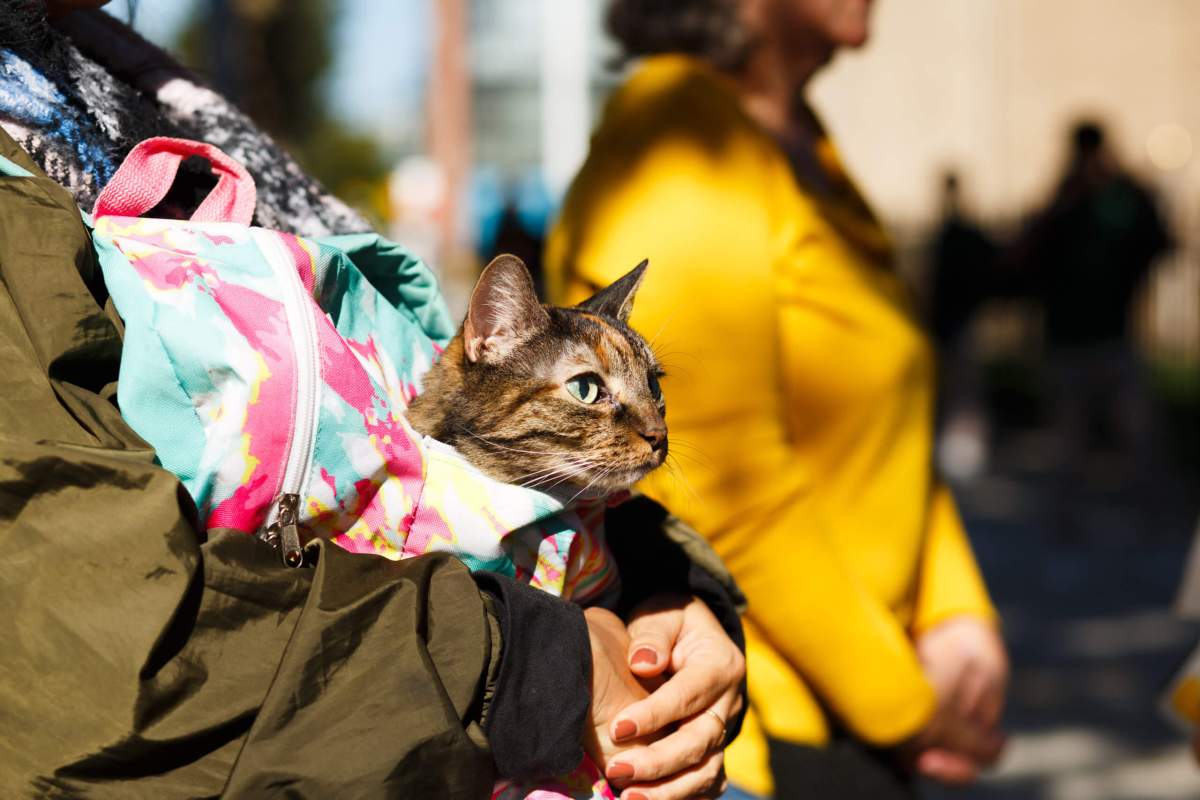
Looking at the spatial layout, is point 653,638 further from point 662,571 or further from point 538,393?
point 538,393

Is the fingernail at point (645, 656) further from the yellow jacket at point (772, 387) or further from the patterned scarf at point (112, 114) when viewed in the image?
the patterned scarf at point (112, 114)

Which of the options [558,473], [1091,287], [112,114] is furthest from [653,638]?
[1091,287]

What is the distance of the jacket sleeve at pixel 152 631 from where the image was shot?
1097 mm

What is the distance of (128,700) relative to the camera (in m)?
1.09

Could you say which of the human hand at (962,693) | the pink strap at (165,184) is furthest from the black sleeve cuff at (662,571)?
the human hand at (962,693)

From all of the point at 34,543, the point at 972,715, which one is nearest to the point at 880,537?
the point at 972,715

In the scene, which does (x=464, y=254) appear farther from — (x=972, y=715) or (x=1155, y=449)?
(x=972, y=715)

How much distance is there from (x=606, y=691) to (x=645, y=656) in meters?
0.10

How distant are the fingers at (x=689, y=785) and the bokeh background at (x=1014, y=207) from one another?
1551 millimetres

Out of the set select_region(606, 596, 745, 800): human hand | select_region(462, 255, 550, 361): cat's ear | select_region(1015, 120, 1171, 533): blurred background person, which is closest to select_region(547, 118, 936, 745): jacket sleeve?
select_region(462, 255, 550, 361): cat's ear

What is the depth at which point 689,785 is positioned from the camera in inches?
60.6

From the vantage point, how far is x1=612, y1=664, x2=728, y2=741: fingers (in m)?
1.48

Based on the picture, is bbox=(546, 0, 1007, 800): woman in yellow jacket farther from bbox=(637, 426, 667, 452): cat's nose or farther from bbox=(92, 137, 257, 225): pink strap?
bbox=(92, 137, 257, 225): pink strap

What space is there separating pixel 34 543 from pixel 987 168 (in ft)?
54.8
